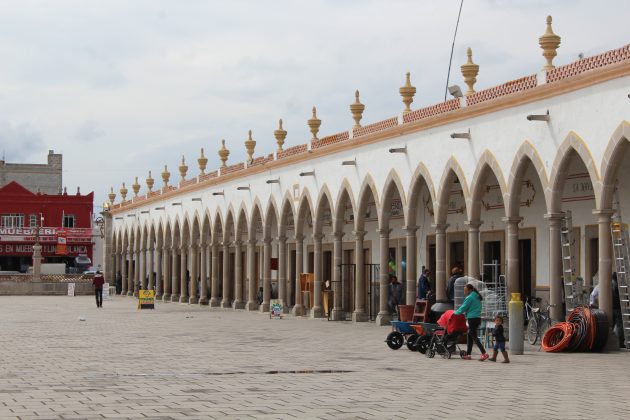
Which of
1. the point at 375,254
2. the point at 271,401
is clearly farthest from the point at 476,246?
the point at 271,401

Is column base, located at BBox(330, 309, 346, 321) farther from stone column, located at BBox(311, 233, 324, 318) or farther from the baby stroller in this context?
the baby stroller

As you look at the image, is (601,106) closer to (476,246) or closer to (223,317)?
(476,246)

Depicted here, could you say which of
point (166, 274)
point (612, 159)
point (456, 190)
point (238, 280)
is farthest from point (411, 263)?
point (166, 274)

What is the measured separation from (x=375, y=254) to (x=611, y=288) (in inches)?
572

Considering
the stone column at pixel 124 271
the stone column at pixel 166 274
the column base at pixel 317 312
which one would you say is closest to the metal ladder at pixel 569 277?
the column base at pixel 317 312

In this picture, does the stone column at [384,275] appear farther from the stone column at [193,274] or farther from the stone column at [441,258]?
the stone column at [193,274]

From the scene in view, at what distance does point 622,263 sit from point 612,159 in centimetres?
179

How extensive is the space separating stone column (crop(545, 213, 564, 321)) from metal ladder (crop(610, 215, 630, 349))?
142 centimetres

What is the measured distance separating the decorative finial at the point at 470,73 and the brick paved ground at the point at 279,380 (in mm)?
5788

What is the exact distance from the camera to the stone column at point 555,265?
2034 cm

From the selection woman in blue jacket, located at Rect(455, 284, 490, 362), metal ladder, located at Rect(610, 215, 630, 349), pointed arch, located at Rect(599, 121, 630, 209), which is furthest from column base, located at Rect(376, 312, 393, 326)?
woman in blue jacket, located at Rect(455, 284, 490, 362)

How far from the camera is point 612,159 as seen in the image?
60.7 feet

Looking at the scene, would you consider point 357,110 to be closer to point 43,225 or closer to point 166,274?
point 166,274

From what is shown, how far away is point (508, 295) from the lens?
71.5 feet
